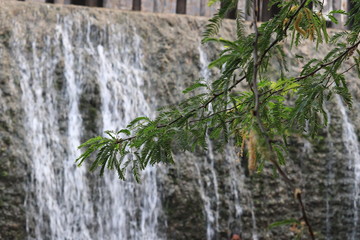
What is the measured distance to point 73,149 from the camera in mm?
7383

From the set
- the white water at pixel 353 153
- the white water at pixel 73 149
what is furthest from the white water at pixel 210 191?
the white water at pixel 353 153

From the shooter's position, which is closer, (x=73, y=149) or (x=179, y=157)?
(x=73, y=149)

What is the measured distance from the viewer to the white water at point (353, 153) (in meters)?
8.80

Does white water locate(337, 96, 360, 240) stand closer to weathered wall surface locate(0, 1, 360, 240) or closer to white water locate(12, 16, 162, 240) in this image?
weathered wall surface locate(0, 1, 360, 240)

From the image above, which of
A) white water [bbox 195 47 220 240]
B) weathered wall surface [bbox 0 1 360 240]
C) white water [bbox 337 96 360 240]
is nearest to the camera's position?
weathered wall surface [bbox 0 1 360 240]

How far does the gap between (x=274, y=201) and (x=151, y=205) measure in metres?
1.87

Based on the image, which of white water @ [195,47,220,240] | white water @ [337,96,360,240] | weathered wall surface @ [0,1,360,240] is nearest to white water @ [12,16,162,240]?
weathered wall surface @ [0,1,360,240]

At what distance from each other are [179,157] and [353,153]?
109 inches

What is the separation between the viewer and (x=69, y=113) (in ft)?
24.7

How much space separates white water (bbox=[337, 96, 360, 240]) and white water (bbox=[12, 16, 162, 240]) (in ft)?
9.97

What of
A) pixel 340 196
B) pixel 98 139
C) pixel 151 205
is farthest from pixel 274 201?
pixel 98 139

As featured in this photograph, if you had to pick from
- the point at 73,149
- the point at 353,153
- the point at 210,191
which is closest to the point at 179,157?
the point at 210,191

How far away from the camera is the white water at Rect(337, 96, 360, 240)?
28.9ft

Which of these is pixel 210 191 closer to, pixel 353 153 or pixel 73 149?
pixel 73 149
